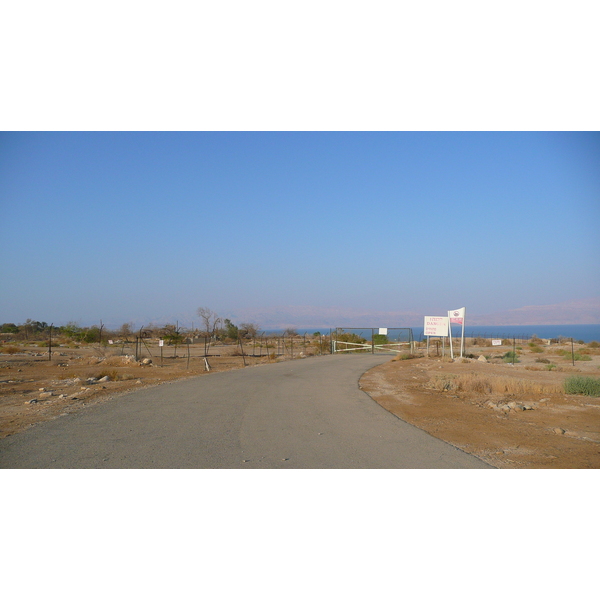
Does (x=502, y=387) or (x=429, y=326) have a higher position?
(x=429, y=326)

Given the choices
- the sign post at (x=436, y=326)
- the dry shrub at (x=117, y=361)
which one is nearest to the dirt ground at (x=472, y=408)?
the dry shrub at (x=117, y=361)

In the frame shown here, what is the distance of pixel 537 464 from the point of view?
7852 mm

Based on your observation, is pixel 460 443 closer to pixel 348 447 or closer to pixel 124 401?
pixel 348 447

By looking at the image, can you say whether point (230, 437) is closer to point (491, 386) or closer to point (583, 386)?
point (491, 386)

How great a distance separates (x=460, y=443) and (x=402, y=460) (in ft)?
6.16

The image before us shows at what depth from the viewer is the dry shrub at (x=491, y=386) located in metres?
15.9

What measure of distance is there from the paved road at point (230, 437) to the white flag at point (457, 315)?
1804 centimetres

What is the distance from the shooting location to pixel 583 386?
15203 mm

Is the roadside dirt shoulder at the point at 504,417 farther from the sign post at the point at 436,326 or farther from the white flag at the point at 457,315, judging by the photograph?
the sign post at the point at 436,326

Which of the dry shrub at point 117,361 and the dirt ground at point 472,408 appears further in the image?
the dry shrub at point 117,361

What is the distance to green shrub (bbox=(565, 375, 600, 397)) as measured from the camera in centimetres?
1493

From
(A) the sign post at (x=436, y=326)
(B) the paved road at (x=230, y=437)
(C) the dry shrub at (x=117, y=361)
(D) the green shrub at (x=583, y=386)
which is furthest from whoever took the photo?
(A) the sign post at (x=436, y=326)

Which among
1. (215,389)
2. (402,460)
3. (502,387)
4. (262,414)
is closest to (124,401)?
(215,389)

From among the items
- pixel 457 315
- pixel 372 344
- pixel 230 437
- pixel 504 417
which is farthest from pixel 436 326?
pixel 230 437
